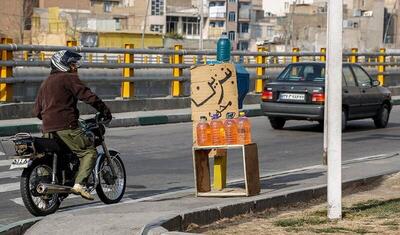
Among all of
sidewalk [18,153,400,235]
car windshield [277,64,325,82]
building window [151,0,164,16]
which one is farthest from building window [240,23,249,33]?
sidewalk [18,153,400,235]

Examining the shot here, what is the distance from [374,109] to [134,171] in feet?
29.6

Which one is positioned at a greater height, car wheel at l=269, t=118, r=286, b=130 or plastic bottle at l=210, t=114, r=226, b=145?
plastic bottle at l=210, t=114, r=226, b=145

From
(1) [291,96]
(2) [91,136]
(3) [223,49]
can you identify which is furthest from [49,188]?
(1) [291,96]

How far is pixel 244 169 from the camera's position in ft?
30.9

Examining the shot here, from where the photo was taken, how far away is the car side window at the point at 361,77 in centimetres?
1925

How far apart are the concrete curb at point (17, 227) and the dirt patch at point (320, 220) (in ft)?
4.97

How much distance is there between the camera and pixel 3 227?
757cm

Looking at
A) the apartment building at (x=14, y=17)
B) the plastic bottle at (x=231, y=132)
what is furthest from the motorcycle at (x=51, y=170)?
the apartment building at (x=14, y=17)

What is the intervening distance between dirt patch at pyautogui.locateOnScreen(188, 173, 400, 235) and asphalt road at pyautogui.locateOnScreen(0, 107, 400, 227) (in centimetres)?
200

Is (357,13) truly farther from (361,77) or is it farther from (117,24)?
(361,77)

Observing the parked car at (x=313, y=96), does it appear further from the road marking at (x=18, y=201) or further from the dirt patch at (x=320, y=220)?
the road marking at (x=18, y=201)

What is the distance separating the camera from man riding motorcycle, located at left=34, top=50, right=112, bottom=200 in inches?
348

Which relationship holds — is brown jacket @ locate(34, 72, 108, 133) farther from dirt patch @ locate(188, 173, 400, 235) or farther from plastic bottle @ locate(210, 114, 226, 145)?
dirt patch @ locate(188, 173, 400, 235)

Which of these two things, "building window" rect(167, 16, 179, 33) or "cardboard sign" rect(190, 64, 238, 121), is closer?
"cardboard sign" rect(190, 64, 238, 121)
